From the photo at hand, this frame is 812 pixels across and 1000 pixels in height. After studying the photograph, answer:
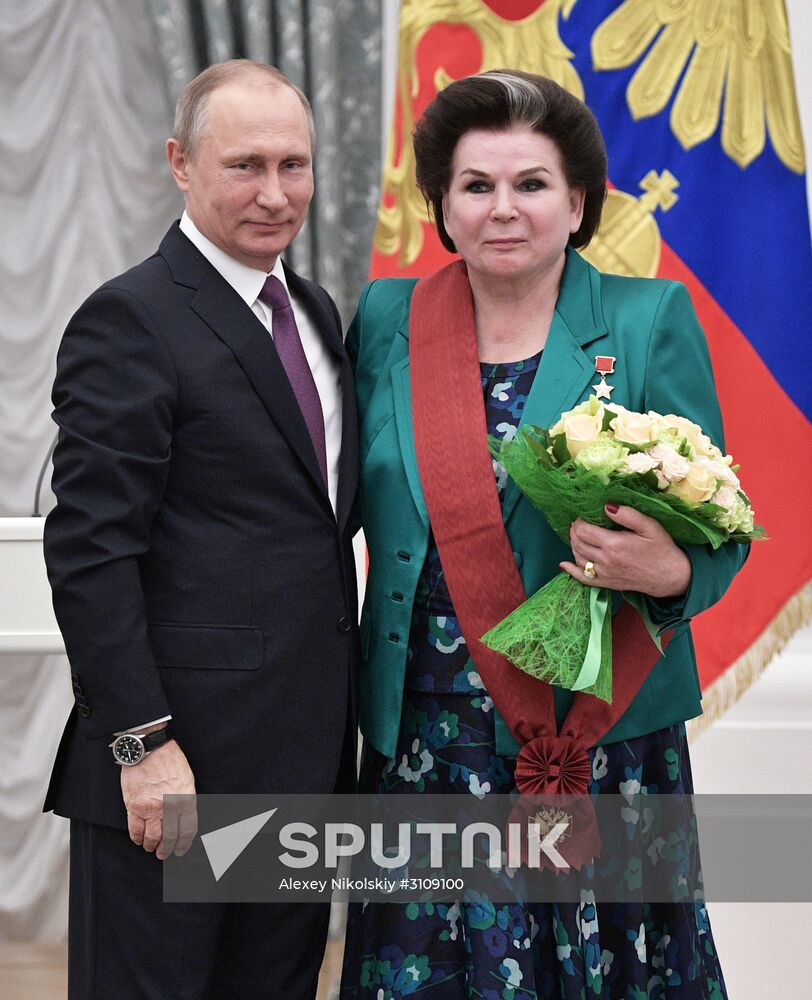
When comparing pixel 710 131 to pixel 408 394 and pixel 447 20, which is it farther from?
pixel 408 394

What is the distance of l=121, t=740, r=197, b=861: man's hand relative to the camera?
163 cm

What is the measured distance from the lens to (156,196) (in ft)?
10.2

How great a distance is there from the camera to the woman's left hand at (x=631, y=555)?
162 centimetres

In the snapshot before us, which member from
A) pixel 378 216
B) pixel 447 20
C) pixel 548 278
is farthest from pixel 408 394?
pixel 447 20

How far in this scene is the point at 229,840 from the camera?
1748mm

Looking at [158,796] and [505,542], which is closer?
[158,796]

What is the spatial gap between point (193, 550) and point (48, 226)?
175 cm

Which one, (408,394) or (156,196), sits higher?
(156,196)

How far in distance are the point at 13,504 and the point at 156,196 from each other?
0.90 m

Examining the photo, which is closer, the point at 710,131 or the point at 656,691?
the point at 656,691

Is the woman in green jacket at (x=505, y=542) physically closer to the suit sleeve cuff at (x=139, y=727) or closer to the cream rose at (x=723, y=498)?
the cream rose at (x=723, y=498)

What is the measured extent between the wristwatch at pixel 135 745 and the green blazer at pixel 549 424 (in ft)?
1.21

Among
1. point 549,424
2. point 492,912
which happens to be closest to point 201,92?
point 549,424

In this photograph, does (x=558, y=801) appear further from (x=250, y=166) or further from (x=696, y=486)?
(x=250, y=166)
